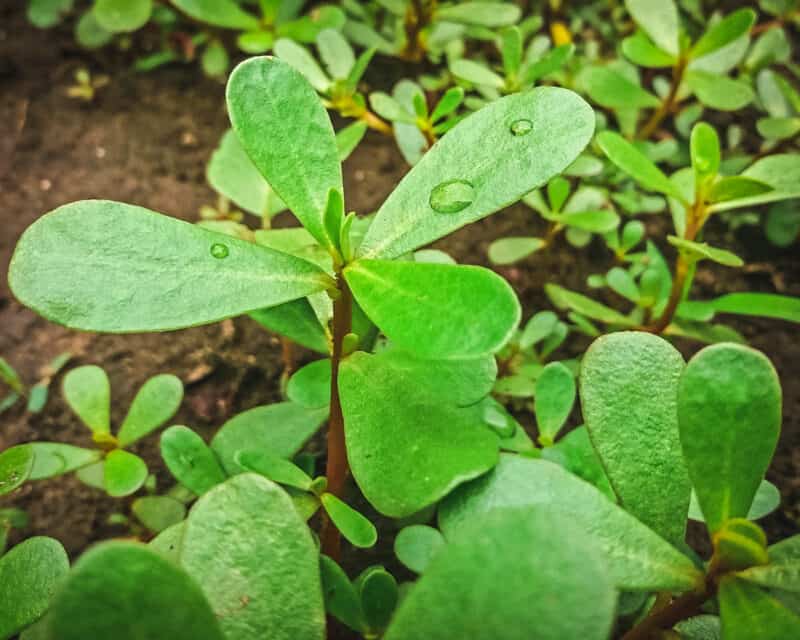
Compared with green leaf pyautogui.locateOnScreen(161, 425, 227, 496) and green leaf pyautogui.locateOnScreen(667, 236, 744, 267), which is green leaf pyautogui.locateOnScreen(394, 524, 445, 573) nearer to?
green leaf pyautogui.locateOnScreen(161, 425, 227, 496)

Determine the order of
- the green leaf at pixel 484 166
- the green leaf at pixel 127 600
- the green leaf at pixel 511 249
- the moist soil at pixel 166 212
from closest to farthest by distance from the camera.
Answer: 1. the green leaf at pixel 127 600
2. the green leaf at pixel 484 166
3. the moist soil at pixel 166 212
4. the green leaf at pixel 511 249

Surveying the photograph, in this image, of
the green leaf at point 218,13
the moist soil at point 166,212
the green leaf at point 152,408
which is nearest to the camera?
the green leaf at point 152,408

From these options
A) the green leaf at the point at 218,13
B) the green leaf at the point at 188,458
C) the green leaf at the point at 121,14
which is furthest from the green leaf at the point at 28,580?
the green leaf at the point at 121,14

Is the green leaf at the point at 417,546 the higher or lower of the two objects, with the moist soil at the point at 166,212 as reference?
higher

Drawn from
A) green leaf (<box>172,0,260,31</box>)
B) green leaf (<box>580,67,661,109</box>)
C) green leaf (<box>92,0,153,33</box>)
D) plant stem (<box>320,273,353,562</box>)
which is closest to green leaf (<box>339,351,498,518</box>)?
plant stem (<box>320,273,353,562</box>)

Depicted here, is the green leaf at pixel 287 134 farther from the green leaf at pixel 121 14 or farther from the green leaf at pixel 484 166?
the green leaf at pixel 121 14

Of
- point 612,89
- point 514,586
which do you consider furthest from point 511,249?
point 514,586

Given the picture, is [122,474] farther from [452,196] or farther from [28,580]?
[452,196]
